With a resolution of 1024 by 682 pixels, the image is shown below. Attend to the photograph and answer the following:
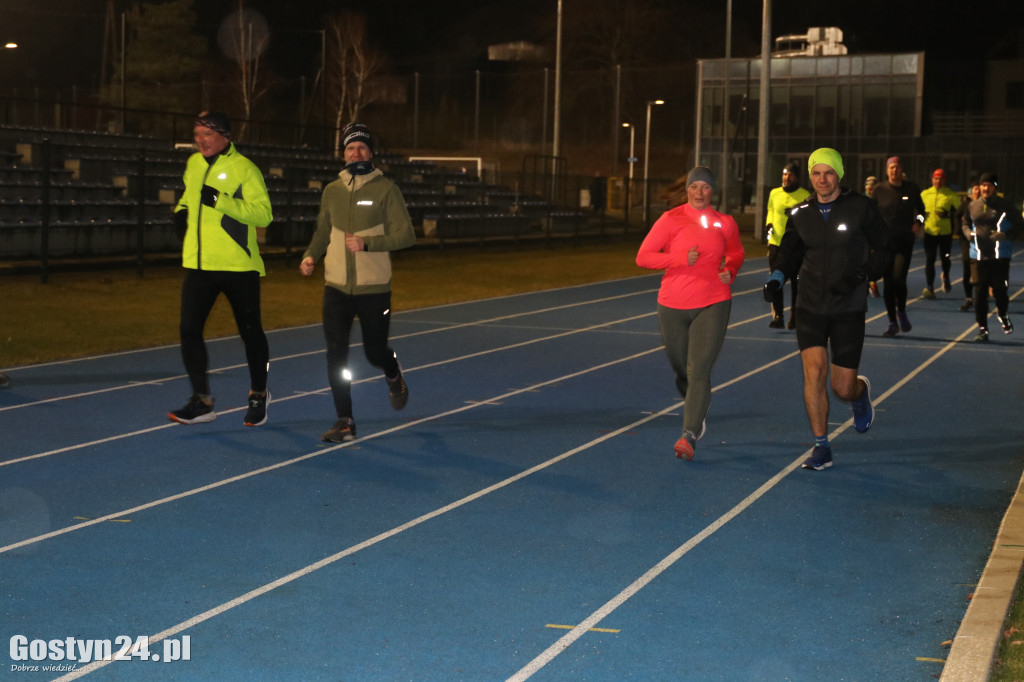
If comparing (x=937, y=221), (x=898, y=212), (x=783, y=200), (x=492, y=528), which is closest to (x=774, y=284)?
(x=492, y=528)

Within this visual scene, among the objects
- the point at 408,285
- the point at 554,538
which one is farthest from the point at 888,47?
the point at 554,538

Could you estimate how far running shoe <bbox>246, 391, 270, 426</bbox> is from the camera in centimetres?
947

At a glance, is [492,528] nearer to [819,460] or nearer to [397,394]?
[819,460]

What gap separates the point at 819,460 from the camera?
27.3ft

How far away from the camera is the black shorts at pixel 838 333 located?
8.24 meters

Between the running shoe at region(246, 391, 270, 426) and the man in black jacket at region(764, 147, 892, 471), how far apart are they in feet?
11.8

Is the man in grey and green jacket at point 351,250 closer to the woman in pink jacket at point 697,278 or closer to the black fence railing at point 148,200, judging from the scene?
the woman in pink jacket at point 697,278

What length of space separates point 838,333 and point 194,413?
445 cm

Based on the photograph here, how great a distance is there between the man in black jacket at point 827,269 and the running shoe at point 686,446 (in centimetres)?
71

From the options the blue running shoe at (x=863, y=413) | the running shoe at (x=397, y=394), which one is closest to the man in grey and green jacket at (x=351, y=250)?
the running shoe at (x=397, y=394)

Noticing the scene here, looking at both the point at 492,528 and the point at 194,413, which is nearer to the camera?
the point at 492,528

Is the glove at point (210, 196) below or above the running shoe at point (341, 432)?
above

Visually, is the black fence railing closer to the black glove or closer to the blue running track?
the blue running track

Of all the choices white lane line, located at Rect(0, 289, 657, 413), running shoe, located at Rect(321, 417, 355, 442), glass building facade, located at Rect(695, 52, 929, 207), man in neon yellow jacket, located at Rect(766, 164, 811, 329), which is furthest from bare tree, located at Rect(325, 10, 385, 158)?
running shoe, located at Rect(321, 417, 355, 442)
